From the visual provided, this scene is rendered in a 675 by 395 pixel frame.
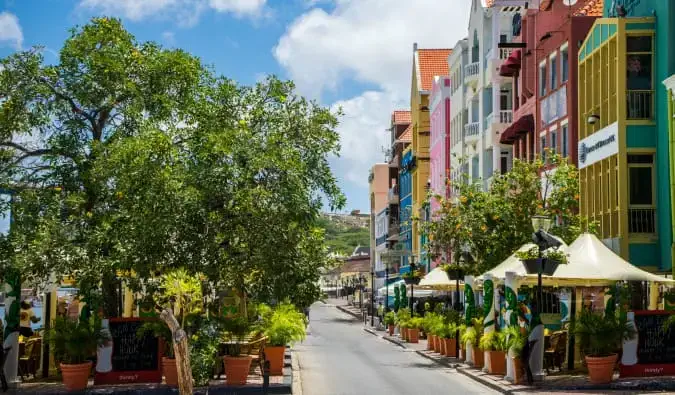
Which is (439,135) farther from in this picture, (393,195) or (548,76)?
(548,76)

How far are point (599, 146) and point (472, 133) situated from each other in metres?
23.8

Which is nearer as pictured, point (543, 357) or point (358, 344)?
point (543, 357)

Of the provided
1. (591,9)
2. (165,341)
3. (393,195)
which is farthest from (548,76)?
(393,195)

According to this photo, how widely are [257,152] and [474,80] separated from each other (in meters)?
37.1

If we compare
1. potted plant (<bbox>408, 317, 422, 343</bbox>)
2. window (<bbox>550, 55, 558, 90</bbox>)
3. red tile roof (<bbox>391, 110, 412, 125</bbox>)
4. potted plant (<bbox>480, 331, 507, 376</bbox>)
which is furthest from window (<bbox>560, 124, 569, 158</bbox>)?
red tile roof (<bbox>391, 110, 412, 125</bbox>)

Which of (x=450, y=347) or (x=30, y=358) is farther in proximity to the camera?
(x=450, y=347)

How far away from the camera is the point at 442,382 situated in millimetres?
26281

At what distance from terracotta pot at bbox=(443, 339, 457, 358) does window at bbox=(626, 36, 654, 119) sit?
8.90 meters

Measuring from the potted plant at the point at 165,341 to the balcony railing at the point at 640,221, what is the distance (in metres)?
15.3

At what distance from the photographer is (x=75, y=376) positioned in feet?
75.3

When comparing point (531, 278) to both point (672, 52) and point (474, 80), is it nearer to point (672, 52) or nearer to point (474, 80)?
point (672, 52)

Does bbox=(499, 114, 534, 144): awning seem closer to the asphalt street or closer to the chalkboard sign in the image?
the asphalt street

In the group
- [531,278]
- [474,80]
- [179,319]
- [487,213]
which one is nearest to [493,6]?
[474,80]

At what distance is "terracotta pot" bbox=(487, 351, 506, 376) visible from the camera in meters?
27.6
